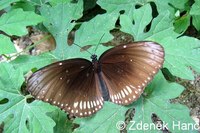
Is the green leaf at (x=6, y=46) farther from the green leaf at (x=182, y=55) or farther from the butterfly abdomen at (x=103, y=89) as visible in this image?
the green leaf at (x=182, y=55)

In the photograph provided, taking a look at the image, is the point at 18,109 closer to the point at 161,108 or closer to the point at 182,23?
the point at 161,108

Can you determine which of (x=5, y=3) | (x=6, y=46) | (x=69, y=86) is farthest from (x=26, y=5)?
(x=69, y=86)

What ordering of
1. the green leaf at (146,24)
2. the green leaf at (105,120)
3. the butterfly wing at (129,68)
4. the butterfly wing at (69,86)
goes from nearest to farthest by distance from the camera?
the butterfly wing at (129,68)
the butterfly wing at (69,86)
the green leaf at (105,120)
the green leaf at (146,24)

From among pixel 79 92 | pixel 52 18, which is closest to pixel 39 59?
pixel 52 18

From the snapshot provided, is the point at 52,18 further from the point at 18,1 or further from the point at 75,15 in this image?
the point at 18,1

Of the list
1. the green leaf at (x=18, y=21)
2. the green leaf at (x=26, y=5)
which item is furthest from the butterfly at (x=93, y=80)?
the green leaf at (x=26, y=5)
